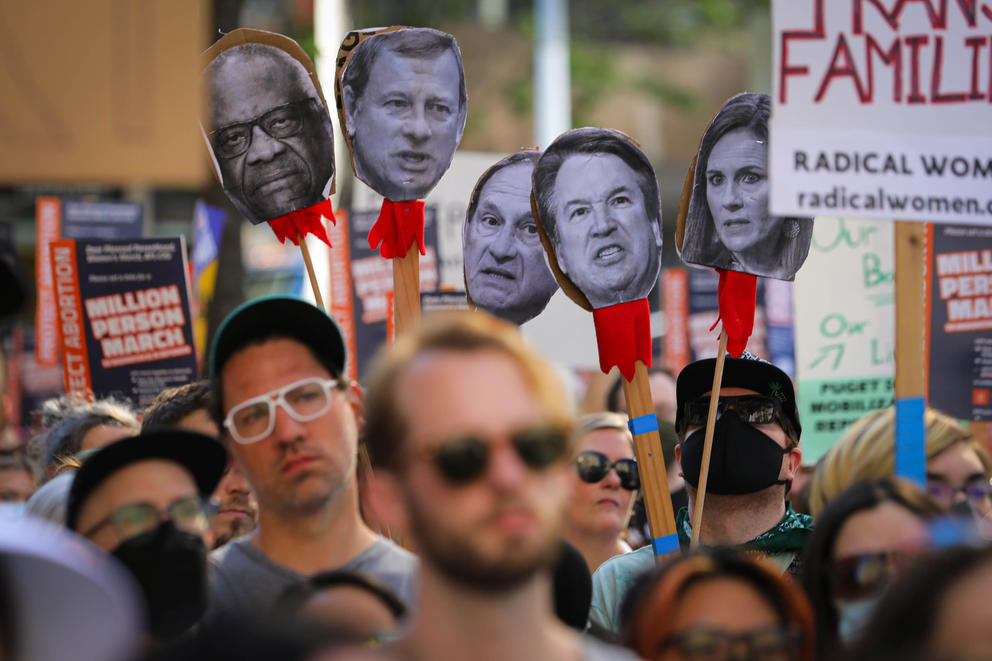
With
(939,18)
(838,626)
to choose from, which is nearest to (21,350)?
(939,18)

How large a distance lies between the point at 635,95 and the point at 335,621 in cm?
2645

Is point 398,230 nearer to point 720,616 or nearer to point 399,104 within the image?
point 399,104

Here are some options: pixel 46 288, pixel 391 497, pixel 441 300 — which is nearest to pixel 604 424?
pixel 441 300

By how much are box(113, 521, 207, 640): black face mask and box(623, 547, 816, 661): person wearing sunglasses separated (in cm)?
89

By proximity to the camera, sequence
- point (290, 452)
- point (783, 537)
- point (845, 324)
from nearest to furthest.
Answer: point (290, 452)
point (783, 537)
point (845, 324)

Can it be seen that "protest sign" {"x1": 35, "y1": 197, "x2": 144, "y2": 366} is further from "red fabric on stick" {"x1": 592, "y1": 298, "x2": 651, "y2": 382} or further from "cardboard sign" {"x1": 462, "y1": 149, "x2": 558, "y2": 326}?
"red fabric on stick" {"x1": 592, "y1": 298, "x2": 651, "y2": 382}

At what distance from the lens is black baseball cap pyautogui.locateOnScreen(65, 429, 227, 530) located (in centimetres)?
267

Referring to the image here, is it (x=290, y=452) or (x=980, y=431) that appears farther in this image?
(x=980, y=431)

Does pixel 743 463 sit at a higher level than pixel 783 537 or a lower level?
higher

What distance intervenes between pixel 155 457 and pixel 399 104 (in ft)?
4.85

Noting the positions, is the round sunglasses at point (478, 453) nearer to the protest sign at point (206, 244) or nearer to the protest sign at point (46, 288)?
the protest sign at point (46, 288)

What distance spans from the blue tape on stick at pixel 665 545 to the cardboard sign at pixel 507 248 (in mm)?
907

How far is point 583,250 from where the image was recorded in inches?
146

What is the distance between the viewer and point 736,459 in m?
3.70
